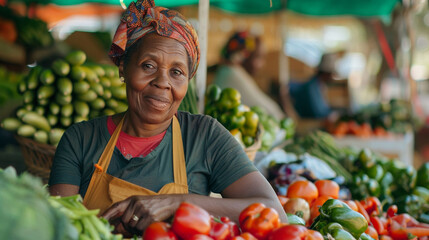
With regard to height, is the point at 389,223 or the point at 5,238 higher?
the point at 5,238

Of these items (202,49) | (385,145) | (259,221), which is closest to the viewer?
(259,221)

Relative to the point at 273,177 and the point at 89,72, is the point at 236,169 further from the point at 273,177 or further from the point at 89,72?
the point at 89,72

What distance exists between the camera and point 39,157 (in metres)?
3.20

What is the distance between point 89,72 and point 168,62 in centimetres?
157

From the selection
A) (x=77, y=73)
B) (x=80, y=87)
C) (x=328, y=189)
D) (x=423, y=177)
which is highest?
(x=77, y=73)

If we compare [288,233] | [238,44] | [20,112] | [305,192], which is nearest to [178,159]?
[288,233]

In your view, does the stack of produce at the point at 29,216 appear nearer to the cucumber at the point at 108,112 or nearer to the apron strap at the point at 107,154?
the apron strap at the point at 107,154

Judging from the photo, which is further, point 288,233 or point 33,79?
point 33,79

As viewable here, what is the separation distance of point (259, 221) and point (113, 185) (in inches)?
32.6

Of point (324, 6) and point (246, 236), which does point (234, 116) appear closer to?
point (246, 236)

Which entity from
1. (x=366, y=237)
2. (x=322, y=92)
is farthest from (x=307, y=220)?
(x=322, y=92)

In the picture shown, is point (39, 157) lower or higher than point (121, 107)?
lower

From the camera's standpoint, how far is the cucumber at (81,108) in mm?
3309

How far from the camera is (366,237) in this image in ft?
7.25
